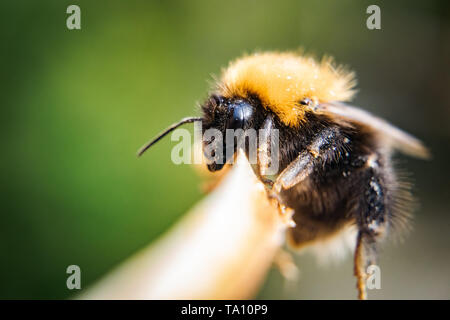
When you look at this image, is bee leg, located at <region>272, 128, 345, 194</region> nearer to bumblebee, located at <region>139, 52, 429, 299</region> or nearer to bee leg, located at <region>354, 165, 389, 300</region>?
bumblebee, located at <region>139, 52, 429, 299</region>

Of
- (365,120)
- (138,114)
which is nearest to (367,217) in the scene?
(365,120)

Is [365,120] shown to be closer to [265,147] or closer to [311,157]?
[311,157]

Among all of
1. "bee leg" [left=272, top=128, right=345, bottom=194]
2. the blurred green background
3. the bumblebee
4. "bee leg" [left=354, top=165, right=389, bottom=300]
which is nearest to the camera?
"bee leg" [left=272, top=128, right=345, bottom=194]

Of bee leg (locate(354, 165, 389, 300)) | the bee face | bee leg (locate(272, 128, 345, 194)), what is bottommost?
bee leg (locate(354, 165, 389, 300))

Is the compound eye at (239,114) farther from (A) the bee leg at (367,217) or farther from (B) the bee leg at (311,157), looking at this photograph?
(A) the bee leg at (367,217)

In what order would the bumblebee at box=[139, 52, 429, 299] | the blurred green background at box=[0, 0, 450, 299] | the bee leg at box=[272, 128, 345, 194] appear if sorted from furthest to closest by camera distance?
1. the blurred green background at box=[0, 0, 450, 299]
2. the bumblebee at box=[139, 52, 429, 299]
3. the bee leg at box=[272, 128, 345, 194]

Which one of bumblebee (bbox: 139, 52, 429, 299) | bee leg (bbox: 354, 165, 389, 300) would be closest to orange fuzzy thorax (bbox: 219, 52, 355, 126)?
bumblebee (bbox: 139, 52, 429, 299)

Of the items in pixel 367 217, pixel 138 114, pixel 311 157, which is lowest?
pixel 367 217
